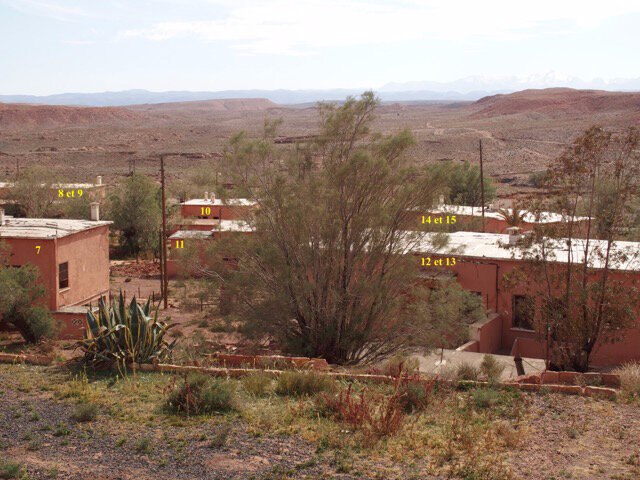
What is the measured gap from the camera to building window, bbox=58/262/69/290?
2411 cm

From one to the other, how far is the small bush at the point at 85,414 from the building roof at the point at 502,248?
10759 mm

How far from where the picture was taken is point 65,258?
2425 centimetres

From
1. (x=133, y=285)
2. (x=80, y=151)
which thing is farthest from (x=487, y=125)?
(x=133, y=285)

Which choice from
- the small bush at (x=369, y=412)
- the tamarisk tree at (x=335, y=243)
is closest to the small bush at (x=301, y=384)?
the small bush at (x=369, y=412)

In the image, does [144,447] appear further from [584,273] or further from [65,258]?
[65,258]

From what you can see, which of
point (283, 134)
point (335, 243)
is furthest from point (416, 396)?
point (283, 134)

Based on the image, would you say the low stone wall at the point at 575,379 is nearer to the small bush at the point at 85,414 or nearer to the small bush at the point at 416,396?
the small bush at the point at 416,396

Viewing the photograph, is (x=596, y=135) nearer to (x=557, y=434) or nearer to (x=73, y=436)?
(x=557, y=434)

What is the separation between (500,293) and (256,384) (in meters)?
12.5

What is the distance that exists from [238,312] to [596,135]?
9364 mm

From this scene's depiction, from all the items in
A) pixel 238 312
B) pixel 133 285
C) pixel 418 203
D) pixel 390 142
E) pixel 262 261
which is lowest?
pixel 133 285

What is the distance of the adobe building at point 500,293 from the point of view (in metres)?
19.8

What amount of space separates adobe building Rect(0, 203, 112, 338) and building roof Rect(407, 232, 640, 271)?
412 inches

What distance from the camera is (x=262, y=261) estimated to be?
18641 millimetres
